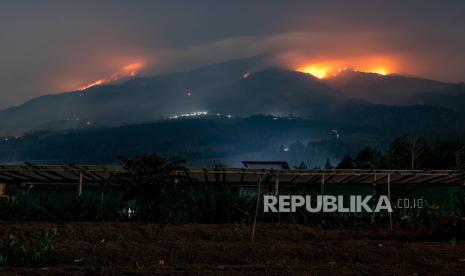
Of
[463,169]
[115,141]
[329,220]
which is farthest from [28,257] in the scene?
[115,141]

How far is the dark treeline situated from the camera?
1927 inches

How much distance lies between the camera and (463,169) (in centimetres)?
1855

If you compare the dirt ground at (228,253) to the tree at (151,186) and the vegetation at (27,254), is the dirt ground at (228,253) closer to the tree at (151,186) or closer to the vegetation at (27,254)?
the vegetation at (27,254)

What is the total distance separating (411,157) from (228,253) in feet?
158

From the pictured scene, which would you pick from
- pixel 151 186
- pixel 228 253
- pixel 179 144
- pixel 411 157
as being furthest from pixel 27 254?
pixel 179 144

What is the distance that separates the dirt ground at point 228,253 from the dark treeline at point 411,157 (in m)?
35.3

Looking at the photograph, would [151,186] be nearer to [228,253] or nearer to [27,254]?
[228,253]

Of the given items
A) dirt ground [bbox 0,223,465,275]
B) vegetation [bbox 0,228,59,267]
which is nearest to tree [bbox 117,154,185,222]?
dirt ground [bbox 0,223,465,275]

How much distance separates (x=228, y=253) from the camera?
33.6 feet

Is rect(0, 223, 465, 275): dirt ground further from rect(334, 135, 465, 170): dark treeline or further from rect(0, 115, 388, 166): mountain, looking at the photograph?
rect(0, 115, 388, 166): mountain

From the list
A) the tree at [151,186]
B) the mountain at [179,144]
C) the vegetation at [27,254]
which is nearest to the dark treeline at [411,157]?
the tree at [151,186]

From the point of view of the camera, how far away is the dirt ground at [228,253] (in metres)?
8.26

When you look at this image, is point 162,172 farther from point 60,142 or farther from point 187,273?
point 60,142

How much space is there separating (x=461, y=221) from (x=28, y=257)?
10.9 meters
